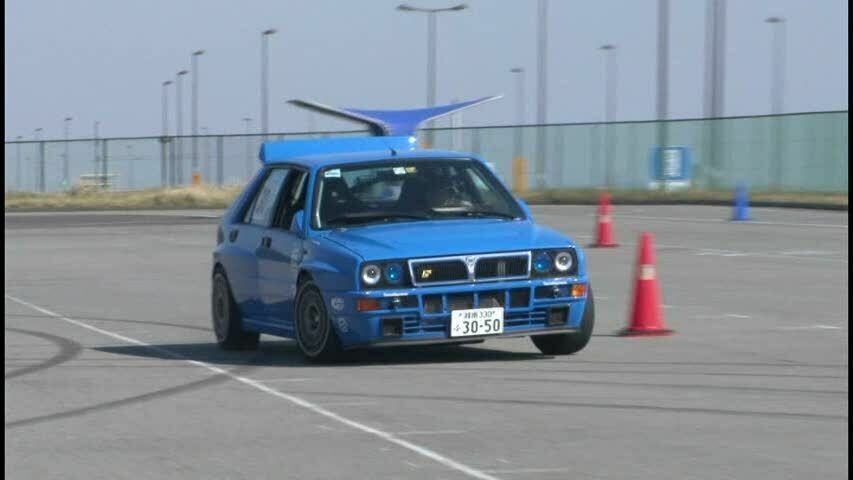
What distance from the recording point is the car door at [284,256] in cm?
1356

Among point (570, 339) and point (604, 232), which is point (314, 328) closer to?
point (570, 339)

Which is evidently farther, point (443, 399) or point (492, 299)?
point (492, 299)

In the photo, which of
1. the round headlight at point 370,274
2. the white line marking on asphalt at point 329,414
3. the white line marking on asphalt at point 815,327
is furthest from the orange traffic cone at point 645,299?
the white line marking on asphalt at point 329,414

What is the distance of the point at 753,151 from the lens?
53.7 metres

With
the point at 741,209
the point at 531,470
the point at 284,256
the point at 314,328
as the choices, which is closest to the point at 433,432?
the point at 531,470

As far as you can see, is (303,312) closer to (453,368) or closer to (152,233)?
(453,368)

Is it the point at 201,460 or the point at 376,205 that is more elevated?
the point at 376,205

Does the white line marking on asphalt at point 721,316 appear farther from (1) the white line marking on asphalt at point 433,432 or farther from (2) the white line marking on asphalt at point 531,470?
(2) the white line marking on asphalt at point 531,470

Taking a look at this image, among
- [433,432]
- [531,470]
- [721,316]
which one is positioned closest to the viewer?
[531,470]

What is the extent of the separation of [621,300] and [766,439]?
10143mm

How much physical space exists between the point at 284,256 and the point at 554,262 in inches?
78.0

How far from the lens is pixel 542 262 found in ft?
42.2

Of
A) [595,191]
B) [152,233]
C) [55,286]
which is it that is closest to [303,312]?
[55,286]

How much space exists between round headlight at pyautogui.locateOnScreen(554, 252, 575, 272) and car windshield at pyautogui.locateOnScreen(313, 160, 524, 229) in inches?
31.9
